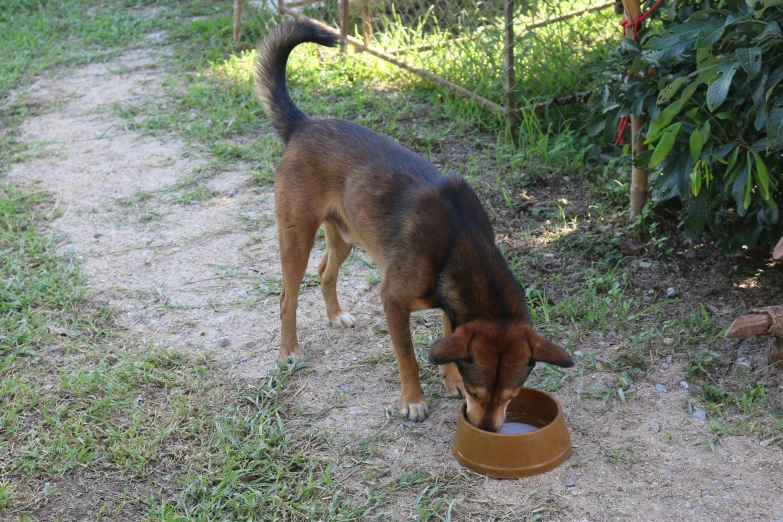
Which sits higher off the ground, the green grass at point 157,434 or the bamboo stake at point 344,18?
the bamboo stake at point 344,18

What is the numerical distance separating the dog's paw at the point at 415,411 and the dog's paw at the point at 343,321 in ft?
3.17

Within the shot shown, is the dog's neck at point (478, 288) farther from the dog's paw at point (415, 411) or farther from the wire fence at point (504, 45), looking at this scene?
the wire fence at point (504, 45)

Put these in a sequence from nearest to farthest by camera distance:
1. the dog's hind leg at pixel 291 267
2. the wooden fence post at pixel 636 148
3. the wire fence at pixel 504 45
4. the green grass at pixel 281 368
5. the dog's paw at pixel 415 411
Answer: the green grass at pixel 281 368
the dog's paw at pixel 415 411
the dog's hind leg at pixel 291 267
the wooden fence post at pixel 636 148
the wire fence at pixel 504 45

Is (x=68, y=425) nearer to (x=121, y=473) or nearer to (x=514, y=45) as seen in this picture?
(x=121, y=473)

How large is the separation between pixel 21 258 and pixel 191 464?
2.74m

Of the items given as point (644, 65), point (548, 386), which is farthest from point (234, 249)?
point (644, 65)

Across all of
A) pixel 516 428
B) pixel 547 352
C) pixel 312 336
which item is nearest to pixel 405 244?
pixel 547 352

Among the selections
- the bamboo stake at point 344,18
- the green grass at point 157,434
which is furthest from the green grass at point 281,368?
the bamboo stake at point 344,18

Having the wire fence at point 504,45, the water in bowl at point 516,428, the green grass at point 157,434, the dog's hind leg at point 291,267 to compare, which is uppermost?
the wire fence at point 504,45

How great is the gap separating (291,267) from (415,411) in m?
1.11

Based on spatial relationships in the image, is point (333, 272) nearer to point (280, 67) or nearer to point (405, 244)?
point (405, 244)

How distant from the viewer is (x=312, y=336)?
15.5ft

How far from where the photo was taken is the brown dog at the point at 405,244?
3348 mm

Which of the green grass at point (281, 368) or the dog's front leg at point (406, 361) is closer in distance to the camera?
the green grass at point (281, 368)
